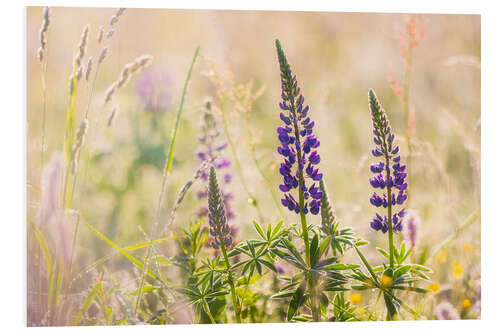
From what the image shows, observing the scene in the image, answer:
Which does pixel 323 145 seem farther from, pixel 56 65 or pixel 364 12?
pixel 56 65

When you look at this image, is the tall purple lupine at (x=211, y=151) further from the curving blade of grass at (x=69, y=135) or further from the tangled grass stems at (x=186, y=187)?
the curving blade of grass at (x=69, y=135)

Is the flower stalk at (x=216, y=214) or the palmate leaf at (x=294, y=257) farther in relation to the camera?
the palmate leaf at (x=294, y=257)

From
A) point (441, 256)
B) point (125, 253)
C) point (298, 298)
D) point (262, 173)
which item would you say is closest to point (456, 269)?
point (441, 256)

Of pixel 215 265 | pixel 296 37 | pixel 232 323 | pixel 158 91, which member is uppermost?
pixel 296 37

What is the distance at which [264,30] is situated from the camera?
9.96 ft

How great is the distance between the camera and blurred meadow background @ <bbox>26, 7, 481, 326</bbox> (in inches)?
110

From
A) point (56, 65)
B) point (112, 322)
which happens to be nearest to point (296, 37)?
point (56, 65)

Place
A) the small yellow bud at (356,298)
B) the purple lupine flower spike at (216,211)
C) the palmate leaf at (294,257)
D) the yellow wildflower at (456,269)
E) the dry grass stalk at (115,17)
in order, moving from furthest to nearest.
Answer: the yellow wildflower at (456,269), the small yellow bud at (356,298), the dry grass stalk at (115,17), the palmate leaf at (294,257), the purple lupine flower spike at (216,211)

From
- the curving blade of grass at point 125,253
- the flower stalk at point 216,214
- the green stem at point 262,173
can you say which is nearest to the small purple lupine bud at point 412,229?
the green stem at point 262,173

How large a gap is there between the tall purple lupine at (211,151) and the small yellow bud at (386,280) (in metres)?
0.76

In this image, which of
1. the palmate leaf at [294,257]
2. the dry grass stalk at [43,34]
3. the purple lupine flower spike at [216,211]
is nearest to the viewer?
the purple lupine flower spike at [216,211]

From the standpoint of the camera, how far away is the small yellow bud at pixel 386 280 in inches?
106

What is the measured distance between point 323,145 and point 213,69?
70 centimetres

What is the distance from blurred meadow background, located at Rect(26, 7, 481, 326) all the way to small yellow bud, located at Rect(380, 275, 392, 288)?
20 centimetres
